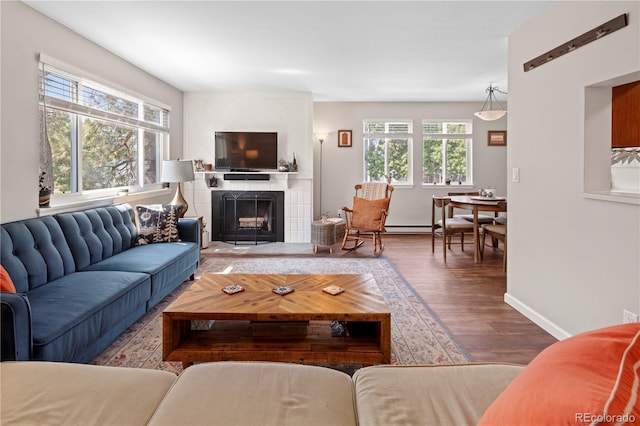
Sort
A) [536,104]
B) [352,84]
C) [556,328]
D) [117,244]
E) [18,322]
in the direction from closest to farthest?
[18,322] → [556,328] → [536,104] → [117,244] → [352,84]

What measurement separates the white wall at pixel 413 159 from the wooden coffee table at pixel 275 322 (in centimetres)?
503

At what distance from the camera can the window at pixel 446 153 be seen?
24.2 feet

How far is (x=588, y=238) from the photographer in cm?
243

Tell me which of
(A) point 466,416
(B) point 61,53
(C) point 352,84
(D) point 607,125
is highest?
(C) point 352,84

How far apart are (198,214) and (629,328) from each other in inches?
249

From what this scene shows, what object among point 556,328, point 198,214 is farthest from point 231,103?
point 556,328

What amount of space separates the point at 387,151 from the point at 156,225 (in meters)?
4.79

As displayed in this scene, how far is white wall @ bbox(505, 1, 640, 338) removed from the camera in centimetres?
219

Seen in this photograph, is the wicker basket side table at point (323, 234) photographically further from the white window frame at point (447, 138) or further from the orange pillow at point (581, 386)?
the orange pillow at point (581, 386)

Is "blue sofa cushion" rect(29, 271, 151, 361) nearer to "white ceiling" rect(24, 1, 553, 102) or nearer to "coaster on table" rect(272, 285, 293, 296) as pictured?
"coaster on table" rect(272, 285, 293, 296)

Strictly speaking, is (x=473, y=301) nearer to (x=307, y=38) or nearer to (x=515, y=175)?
(x=515, y=175)

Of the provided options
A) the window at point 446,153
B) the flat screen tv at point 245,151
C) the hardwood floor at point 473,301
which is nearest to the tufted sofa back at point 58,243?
the flat screen tv at point 245,151

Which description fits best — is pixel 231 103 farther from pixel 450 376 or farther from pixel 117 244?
pixel 450 376

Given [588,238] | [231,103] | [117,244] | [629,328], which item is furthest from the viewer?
[231,103]
